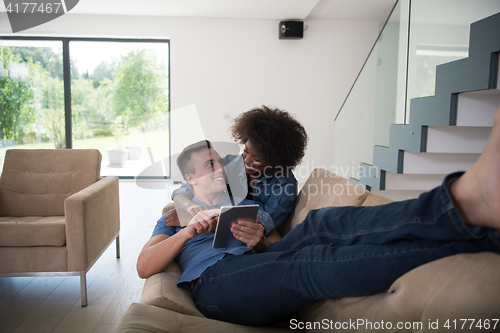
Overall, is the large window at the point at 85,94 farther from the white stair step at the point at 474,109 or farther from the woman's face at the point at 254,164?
the white stair step at the point at 474,109

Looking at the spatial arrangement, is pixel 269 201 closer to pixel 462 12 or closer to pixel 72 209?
pixel 72 209

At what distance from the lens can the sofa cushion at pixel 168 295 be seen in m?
1.13

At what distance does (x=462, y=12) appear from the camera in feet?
6.80

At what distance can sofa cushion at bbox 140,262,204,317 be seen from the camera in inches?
44.6

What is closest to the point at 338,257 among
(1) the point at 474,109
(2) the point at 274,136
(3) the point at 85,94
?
(2) the point at 274,136

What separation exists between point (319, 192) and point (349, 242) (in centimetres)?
53

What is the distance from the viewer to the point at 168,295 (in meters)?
1.16

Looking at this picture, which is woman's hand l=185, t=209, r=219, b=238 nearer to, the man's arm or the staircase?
the man's arm

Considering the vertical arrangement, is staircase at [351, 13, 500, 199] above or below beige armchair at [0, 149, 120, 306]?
above

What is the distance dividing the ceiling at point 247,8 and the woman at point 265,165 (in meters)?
3.45

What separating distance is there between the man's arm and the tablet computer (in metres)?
0.05

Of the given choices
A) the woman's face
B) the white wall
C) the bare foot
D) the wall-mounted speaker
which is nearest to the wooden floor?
the woman's face

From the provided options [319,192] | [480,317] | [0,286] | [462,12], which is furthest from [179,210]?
[462,12]

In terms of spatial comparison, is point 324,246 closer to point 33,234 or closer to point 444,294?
point 444,294
